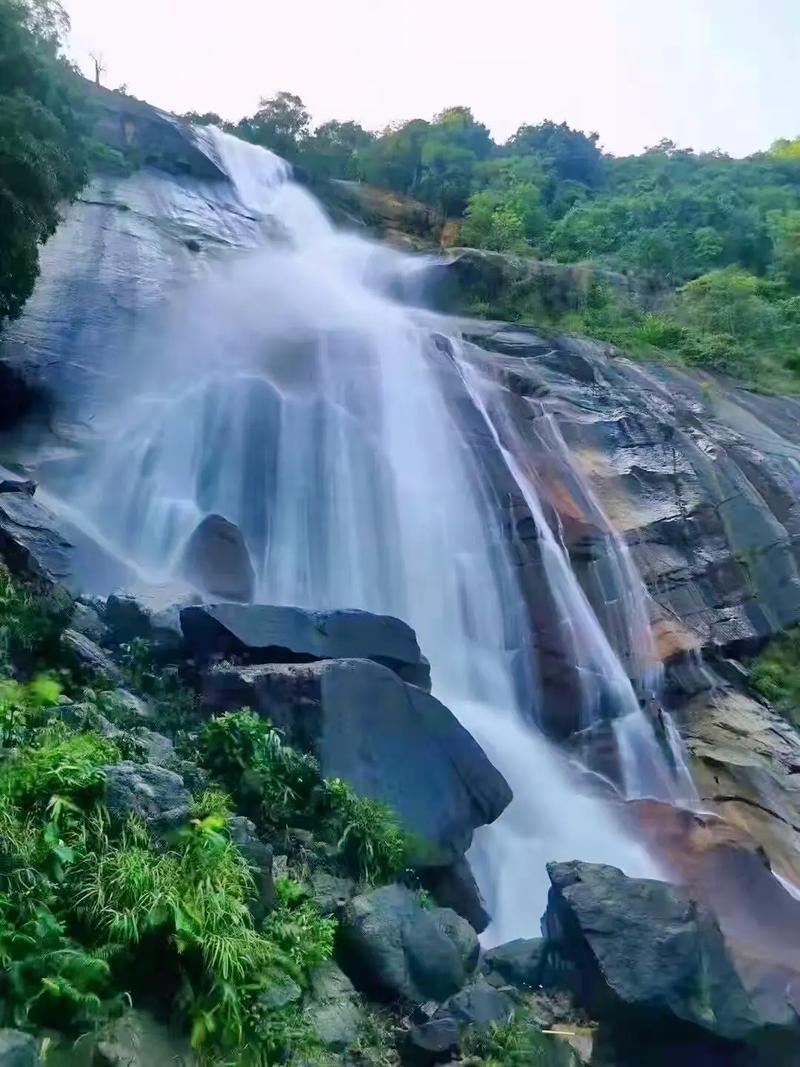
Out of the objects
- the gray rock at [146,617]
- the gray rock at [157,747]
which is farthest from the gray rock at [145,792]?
the gray rock at [146,617]

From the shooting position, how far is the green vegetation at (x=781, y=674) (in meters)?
14.8

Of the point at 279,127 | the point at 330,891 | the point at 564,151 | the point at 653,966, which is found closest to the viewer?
the point at 330,891

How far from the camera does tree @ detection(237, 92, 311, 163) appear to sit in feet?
113

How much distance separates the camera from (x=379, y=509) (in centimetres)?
1520

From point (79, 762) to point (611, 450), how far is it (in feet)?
44.4

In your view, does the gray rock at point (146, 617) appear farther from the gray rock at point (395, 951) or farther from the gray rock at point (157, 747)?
the gray rock at point (395, 951)

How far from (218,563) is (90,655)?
3665mm

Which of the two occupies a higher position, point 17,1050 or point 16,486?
point 17,1050

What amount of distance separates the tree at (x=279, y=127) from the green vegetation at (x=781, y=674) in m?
26.5

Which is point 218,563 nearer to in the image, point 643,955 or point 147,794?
point 147,794

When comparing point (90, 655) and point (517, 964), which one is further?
point (90, 655)

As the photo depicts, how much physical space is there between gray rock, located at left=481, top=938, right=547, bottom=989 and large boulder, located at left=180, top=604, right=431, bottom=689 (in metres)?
3.07

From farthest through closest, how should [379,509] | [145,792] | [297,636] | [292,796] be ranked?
[379,509] → [297,636] → [292,796] → [145,792]

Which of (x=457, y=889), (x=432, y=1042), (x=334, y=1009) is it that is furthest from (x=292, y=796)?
(x=432, y=1042)
